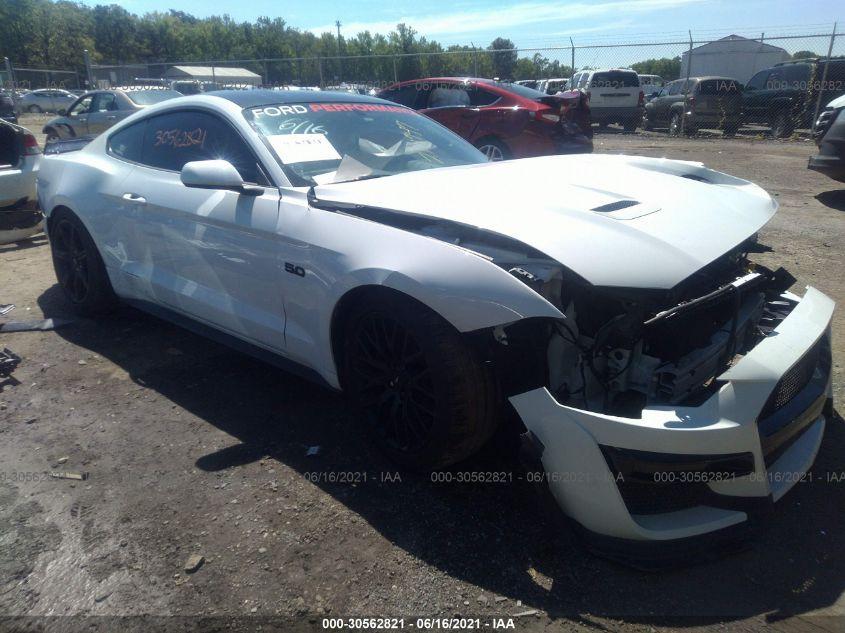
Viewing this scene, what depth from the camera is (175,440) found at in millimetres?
3209

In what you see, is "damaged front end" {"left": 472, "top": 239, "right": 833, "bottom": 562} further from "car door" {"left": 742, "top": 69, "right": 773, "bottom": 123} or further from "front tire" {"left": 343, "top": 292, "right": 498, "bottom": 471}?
"car door" {"left": 742, "top": 69, "right": 773, "bottom": 123}

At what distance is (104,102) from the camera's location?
14453 millimetres

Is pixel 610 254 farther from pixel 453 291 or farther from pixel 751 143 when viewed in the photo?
pixel 751 143

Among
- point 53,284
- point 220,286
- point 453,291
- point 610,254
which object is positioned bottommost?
point 53,284

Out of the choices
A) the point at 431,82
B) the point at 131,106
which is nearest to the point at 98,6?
the point at 131,106

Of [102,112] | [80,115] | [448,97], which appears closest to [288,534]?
Result: [448,97]

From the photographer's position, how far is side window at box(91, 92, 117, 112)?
47.0 ft

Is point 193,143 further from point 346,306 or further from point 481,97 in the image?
point 481,97

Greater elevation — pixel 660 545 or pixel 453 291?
pixel 453 291

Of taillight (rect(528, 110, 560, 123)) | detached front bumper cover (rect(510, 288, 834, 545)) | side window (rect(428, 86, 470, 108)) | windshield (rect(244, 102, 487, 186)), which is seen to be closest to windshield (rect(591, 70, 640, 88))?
side window (rect(428, 86, 470, 108))

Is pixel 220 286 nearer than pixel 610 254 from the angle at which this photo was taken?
No

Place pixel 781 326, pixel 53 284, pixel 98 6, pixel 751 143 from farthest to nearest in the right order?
pixel 98 6 < pixel 751 143 < pixel 53 284 < pixel 781 326

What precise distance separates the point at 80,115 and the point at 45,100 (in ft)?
75.5

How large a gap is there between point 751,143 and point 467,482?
51.3 feet
